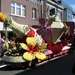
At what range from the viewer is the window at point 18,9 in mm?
27091

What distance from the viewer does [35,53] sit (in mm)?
12469

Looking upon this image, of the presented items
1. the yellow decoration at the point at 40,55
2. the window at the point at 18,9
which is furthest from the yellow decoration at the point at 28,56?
the window at the point at 18,9

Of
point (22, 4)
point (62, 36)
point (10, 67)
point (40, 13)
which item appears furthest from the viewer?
point (40, 13)

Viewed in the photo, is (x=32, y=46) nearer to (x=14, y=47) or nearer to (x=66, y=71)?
(x=14, y=47)

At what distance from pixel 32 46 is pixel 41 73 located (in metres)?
1.85

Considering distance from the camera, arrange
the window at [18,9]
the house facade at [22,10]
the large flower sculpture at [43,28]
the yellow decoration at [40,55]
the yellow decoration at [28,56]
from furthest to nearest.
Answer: the window at [18,9] < the house facade at [22,10] < the large flower sculpture at [43,28] < the yellow decoration at [40,55] < the yellow decoration at [28,56]

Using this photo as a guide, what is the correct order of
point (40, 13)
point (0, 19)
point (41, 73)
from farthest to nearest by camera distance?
point (40, 13)
point (0, 19)
point (41, 73)

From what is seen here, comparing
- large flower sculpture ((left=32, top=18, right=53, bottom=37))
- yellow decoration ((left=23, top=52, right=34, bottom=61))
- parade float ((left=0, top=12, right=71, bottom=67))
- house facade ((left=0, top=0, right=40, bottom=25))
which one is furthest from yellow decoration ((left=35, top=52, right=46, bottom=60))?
house facade ((left=0, top=0, right=40, bottom=25))

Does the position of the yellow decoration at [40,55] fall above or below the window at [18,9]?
below

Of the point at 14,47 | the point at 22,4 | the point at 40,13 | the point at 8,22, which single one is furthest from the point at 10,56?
the point at 40,13

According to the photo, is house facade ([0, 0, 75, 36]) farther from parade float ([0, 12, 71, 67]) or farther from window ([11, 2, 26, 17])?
parade float ([0, 12, 71, 67])

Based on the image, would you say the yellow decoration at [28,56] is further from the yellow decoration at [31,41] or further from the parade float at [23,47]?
the yellow decoration at [31,41]

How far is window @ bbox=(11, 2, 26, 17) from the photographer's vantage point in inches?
1067

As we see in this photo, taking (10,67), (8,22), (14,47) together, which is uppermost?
(8,22)
